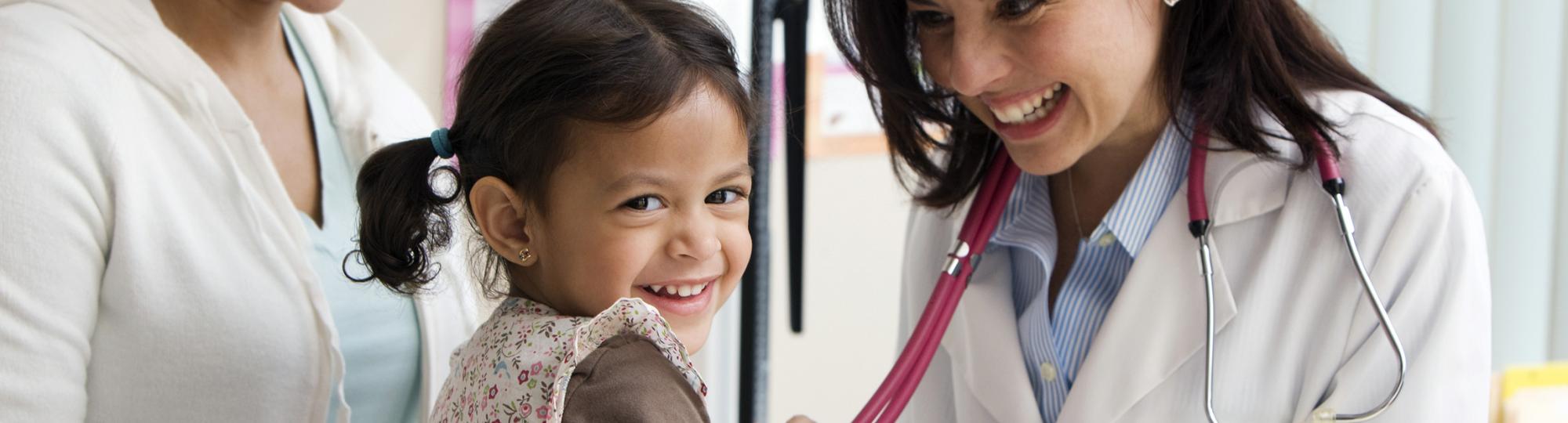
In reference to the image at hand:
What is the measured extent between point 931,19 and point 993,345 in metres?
0.40

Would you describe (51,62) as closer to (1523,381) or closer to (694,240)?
(694,240)

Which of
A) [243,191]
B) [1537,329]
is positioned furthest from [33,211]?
[1537,329]

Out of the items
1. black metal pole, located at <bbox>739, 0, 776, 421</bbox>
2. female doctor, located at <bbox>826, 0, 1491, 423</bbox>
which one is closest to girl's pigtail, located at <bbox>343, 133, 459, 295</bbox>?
female doctor, located at <bbox>826, 0, 1491, 423</bbox>

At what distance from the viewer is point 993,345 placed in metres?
1.43

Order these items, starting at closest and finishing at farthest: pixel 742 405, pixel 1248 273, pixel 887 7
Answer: pixel 1248 273, pixel 887 7, pixel 742 405

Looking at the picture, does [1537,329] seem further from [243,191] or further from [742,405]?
[243,191]

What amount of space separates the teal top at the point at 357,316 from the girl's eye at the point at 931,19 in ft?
2.19

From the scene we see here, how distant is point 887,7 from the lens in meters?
1.48

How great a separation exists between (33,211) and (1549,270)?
6.80 feet

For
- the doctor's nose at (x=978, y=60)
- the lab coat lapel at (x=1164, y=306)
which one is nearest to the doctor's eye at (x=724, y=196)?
the doctor's nose at (x=978, y=60)

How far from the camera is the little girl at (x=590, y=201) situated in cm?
92

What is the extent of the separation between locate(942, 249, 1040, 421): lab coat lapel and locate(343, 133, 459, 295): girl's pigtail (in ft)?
2.21

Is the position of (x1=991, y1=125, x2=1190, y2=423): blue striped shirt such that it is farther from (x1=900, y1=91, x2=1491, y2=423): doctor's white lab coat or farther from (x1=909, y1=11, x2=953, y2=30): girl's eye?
(x1=909, y1=11, x2=953, y2=30): girl's eye

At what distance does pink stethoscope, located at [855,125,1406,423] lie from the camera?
45.1 inches
